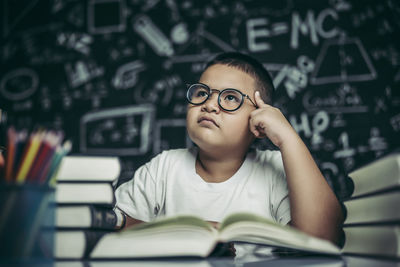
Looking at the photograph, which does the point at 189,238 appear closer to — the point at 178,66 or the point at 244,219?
the point at 244,219

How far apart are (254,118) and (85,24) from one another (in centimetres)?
161

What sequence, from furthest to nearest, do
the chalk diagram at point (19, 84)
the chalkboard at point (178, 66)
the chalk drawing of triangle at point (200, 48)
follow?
1. the chalk diagram at point (19, 84)
2. the chalk drawing of triangle at point (200, 48)
3. the chalkboard at point (178, 66)

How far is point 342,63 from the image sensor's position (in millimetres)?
2014

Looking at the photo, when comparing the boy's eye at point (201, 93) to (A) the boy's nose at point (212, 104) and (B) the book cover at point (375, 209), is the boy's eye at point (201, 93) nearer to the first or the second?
(A) the boy's nose at point (212, 104)

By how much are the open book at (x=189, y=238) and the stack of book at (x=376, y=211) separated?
0.08 meters

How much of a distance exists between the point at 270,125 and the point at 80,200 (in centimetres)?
Result: 66

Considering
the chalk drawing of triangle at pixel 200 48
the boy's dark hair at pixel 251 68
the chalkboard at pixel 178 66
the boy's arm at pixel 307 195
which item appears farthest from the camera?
the chalk drawing of triangle at pixel 200 48

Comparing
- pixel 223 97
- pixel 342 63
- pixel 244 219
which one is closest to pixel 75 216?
pixel 244 219

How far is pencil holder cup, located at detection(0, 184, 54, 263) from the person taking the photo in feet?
1.52

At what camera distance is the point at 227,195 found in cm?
119

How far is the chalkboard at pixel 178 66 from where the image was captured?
1966 mm

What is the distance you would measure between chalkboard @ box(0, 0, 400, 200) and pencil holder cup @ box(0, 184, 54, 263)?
5.37 feet

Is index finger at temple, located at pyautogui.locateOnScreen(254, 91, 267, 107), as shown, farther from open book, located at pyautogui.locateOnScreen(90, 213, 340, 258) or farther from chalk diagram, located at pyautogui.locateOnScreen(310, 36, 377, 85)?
chalk diagram, located at pyautogui.locateOnScreen(310, 36, 377, 85)

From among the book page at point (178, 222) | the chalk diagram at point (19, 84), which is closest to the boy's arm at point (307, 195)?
the book page at point (178, 222)
